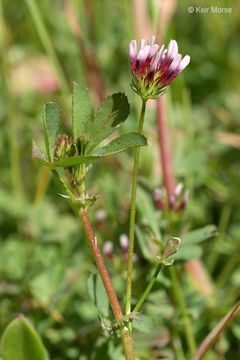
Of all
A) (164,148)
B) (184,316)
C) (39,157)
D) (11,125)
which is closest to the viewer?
(39,157)

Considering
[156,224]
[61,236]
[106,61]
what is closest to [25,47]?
[106,61]

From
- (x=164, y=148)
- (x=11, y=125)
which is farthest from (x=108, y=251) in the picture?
(x=11, y=125)

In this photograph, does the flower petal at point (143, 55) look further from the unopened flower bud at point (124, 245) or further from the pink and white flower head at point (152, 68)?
the unopened flower bud at point (124, 245)

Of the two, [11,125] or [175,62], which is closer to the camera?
[175,62]

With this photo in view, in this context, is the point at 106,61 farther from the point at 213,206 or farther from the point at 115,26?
the point at 213,206

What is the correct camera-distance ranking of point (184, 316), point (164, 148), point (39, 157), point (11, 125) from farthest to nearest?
point (11, 125), point (164, 148), point (184, 316), point (39, 157)

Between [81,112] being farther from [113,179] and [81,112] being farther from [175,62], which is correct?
[113,179]

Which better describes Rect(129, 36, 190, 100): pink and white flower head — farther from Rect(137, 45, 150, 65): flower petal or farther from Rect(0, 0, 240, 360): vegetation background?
Rect(0, 0, 240, 360): vegetation background

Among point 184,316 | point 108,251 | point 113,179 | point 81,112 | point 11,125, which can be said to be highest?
point 11,125
